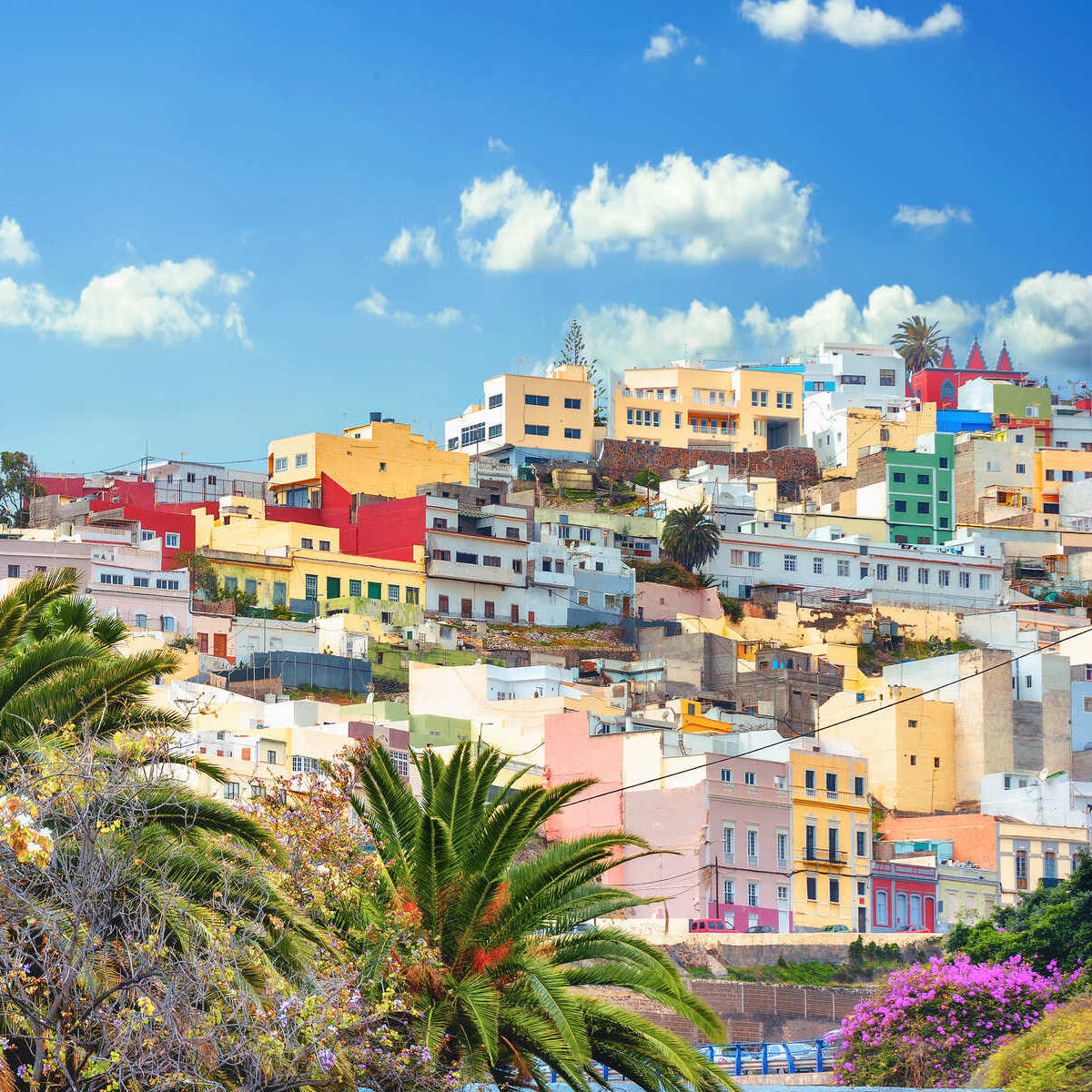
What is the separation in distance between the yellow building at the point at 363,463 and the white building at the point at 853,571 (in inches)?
546

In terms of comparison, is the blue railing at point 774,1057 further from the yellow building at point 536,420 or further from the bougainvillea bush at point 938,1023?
the yellow building at point 536,420

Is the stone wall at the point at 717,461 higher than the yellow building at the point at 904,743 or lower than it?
higher

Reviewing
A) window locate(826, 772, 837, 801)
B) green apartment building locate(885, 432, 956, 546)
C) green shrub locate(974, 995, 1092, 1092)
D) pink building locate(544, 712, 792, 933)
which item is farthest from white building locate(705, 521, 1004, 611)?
green shrub locate(974, 995, 1092, 1092)

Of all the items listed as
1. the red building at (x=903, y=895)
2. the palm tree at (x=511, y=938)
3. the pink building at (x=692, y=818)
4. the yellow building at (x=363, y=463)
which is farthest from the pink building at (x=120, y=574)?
the palm tree at (x=511, y=938)

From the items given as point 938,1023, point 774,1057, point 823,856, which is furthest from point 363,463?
point 938,1023

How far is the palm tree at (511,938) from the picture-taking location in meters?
22.1

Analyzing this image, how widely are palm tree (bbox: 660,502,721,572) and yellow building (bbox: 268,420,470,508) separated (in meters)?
10.7

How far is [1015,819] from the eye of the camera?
6012 centimetres

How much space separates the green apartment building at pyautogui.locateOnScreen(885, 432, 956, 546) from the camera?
97312 mm

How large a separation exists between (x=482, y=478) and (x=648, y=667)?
22492 millimetres

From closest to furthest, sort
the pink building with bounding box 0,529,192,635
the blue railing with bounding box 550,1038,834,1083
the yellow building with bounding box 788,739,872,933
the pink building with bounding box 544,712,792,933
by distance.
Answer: the blue railing with bounding box 550,1038,834,1083 → the pink building with bounding box 544,712,792,933 → the yellow building with bounding box 788,739,872,933 → the pink building with bounding box 0,529,192,635

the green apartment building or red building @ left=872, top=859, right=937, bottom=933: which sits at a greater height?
the green apartment building

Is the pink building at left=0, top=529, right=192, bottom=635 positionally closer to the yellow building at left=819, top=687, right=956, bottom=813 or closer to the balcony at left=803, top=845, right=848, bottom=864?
the yellow building at left=819, top=687, right=956, bottom=813

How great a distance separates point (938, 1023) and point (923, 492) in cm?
6665
